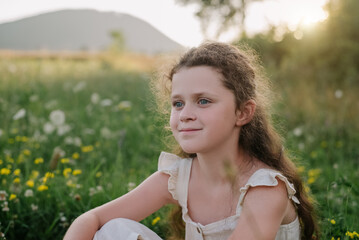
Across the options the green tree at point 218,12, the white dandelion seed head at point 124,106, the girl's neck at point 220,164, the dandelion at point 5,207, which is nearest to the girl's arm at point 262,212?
the girl's neck at point 220,164

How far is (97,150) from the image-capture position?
3629 millimetres

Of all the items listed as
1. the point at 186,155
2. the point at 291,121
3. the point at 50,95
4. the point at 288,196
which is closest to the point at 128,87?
the point at 50,95

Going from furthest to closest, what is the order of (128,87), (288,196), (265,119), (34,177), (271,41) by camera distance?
1. (271,41)
2. (128,87)
3. (34,177)
4. (265,119)
5. (288,196)

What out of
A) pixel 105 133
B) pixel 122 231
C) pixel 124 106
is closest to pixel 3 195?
pixel 122 231

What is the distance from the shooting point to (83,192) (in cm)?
249

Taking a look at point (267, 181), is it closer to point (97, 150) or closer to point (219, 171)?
point (219, 171)

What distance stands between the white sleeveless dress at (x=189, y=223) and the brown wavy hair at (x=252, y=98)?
104 millimetres

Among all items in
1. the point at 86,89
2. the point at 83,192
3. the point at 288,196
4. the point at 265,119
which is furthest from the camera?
the point at 86,89

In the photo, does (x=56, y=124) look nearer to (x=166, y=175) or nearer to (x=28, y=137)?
(x=28, y=137)

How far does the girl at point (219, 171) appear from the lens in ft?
5.16

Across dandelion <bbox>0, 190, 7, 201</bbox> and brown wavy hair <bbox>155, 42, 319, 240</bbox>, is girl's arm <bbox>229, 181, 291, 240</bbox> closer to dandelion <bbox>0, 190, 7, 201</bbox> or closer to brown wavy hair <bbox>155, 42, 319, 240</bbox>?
brown wavy hair <bbox>155, 42, 319, 240</bbox>

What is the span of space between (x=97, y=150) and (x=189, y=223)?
2001 millimetres

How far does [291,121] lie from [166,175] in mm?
3009

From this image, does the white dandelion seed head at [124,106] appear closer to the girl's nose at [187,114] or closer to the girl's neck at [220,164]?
the girl's neck at [220,164]
